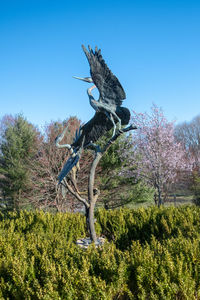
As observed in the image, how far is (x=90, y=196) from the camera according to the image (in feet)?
17.9

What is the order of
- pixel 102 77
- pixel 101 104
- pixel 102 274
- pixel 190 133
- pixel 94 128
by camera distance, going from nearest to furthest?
1. pixel 102 274
2. pixel 102 77
3. pixel 101 104
4. pixel 94 128
5. pixel 190 133

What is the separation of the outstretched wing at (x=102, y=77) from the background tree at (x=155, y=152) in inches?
291

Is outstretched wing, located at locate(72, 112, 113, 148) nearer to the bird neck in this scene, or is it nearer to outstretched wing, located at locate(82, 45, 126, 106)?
the bird neck

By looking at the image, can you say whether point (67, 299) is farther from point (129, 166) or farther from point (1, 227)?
point (129, 166)

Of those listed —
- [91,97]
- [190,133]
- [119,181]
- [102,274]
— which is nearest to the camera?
[102,274]

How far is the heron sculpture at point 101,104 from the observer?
485cm

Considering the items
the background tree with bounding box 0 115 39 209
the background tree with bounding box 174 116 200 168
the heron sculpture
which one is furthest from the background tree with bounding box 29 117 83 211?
the background tree with bounding box 174 116 200 168

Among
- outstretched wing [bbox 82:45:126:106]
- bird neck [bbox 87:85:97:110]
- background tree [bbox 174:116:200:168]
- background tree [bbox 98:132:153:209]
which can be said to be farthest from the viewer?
background tree [bbox 174:116:200:168]

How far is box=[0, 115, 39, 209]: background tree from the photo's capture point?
1299 cm

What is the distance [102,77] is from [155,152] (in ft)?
26.6

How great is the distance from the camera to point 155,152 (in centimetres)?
1234

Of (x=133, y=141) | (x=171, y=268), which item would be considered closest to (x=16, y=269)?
(x=171, y=268)

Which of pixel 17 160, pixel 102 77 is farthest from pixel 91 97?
pixel 17 160

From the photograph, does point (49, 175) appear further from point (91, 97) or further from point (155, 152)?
point (91, 97)
